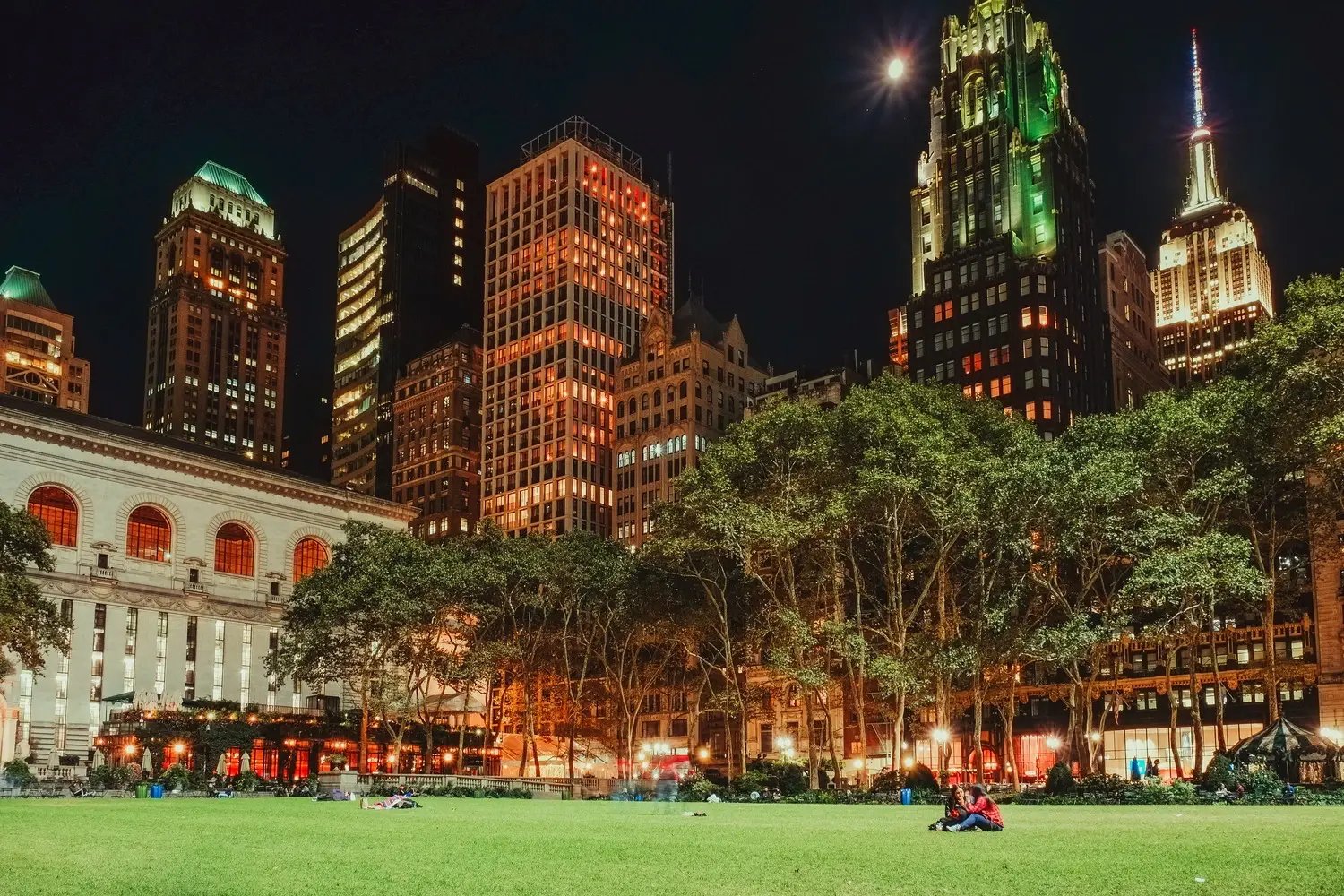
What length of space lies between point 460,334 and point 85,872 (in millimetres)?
177720

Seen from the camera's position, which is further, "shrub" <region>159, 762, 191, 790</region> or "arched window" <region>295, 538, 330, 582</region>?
"arched window" <region>295, 538, 330, 582</region>

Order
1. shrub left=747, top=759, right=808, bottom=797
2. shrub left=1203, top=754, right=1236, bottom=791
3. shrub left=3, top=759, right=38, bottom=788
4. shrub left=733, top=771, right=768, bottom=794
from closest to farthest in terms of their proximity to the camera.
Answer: shrub left=1203, top=754, right=1236, bottom=791 → shrub left=733, top=771, right=768, bottom=794 → shrub left=747, top=759, right=808, bottom=797 → shrub left=3, top=759, right=38, bottom=788

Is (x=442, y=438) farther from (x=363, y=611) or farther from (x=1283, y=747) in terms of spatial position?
(x=1283, y=747)

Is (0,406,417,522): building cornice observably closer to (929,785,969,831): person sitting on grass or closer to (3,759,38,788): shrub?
(3,759,38,788): shrub

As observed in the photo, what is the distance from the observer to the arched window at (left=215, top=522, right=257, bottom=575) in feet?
327

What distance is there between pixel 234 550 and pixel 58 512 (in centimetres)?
1446

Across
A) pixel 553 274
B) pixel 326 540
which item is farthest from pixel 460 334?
pixel 326 540

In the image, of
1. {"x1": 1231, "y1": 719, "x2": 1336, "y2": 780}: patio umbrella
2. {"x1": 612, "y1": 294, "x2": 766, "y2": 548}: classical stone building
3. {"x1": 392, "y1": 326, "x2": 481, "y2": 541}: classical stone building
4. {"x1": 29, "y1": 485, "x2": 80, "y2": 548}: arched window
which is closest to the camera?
{"x1": 1231, "y1": 719, "x2": 1336, "y2": 780}: patio umbrella

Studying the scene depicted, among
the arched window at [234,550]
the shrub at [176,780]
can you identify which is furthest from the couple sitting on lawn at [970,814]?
the arched window at [234,550]

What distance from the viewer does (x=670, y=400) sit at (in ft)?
503

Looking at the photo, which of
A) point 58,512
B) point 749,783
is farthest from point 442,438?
point 749,783

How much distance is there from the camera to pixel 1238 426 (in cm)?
5653

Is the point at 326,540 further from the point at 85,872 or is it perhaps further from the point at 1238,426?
the point at 85,872

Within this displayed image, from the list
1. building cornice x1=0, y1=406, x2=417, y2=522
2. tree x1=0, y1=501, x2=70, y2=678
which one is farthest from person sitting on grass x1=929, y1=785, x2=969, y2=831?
building cornice x1=0, y1=406, x2=417, y2=522
